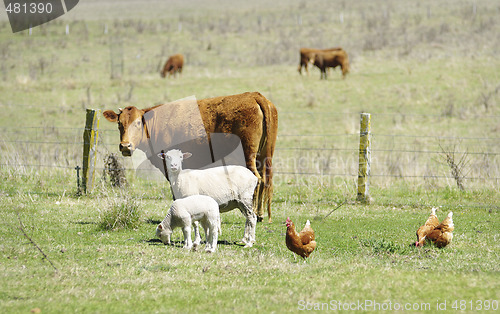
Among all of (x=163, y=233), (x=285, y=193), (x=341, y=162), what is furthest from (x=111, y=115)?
(x=341, y=162)

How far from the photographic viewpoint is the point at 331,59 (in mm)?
30734

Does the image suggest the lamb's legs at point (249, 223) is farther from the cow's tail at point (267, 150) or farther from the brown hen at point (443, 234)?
the brown hen at point (443, 234)

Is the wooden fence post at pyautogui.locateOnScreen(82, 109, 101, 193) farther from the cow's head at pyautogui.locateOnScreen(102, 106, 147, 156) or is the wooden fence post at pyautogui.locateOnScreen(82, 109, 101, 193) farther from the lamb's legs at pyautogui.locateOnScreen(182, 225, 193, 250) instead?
the lamb's legs at pyautogui.locateOnScreen(182, 225, 193, 250)

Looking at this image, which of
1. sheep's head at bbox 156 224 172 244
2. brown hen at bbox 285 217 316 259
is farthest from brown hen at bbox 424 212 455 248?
sheep's head at bbox 156 224 172 244

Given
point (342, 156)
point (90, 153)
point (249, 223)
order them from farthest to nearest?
point (342, 156) < point (90, 153) < point (249, 223)

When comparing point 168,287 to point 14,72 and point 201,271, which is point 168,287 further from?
point 14,72

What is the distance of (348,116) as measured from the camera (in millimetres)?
22984

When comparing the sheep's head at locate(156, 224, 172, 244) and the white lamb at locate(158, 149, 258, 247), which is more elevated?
the white lamb at locate(158, 149, 258, 247)

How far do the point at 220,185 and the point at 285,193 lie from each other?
16.5 ft

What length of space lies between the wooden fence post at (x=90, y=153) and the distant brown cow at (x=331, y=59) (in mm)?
18595

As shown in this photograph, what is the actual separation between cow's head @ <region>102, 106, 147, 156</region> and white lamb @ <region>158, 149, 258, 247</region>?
1721 mm

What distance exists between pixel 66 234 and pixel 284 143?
11.6m

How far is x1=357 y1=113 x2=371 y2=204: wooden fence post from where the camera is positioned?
1280cm

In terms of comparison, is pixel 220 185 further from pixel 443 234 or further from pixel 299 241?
pixel 443 234
